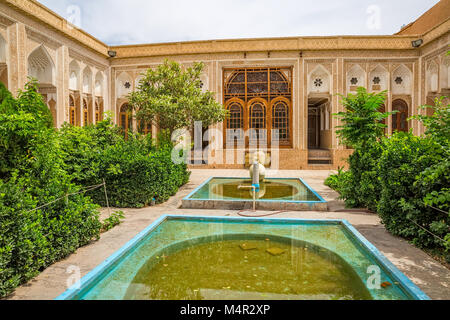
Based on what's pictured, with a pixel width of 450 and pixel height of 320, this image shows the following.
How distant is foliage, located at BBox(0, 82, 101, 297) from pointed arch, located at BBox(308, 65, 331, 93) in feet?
46.5

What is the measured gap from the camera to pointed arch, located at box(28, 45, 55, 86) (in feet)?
43.4

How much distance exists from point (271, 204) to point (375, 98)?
330cm

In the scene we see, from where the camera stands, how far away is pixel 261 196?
816cm

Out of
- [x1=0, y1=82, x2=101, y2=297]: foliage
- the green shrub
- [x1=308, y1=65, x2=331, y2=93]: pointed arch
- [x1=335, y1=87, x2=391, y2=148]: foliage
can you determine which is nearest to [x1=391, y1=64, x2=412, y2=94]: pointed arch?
[x1=308, y1=65, x2=331, y2=93]: pointed arch

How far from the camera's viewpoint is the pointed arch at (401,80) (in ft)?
52.9

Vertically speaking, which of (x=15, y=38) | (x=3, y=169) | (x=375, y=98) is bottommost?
(x=3, y=169)

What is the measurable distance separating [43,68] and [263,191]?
11032 millimetres

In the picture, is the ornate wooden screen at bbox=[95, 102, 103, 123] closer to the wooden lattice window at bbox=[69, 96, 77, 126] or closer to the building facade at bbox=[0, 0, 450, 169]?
the building facade at bbox=[0, 0, 450, 169]

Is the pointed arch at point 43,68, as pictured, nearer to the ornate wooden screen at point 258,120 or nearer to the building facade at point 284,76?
the building facade at point 284,76

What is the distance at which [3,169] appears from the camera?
4191mm

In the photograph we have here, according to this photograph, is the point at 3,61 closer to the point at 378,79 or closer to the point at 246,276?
the point at 246,276
